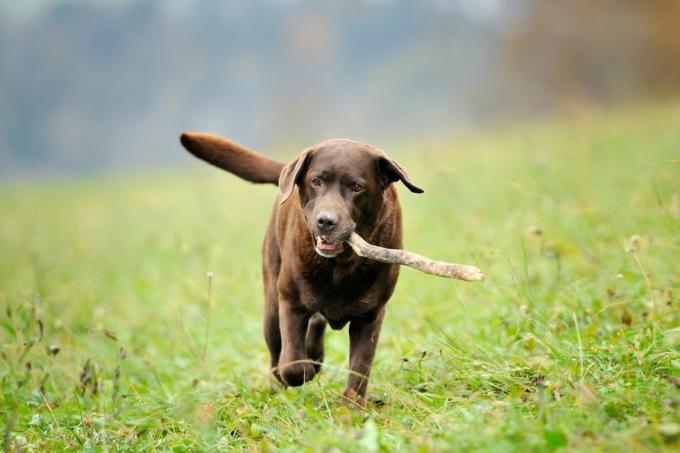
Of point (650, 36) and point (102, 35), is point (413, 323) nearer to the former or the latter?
point (650, 36)

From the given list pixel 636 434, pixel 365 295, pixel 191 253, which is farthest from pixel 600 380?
pixel 191 253

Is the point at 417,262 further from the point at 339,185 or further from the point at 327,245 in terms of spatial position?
the point at 339,185

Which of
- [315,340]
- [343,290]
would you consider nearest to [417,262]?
[343,290]

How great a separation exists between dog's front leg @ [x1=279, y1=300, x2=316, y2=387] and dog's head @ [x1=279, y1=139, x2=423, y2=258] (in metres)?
0.49

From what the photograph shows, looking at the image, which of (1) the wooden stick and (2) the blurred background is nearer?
(1) the wooden stick

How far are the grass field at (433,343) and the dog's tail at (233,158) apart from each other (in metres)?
1.24

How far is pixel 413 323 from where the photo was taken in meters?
5.42

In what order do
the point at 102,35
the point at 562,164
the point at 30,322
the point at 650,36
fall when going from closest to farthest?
the point at 30,322, the point at 562,164, the point at 650,36, the point at 102,35

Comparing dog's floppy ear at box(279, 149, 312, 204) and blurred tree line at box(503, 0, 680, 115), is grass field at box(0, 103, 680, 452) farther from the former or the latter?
blurred tree line at box(503, 0, 680, 115)

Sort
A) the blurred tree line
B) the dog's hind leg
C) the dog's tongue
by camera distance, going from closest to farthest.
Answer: the dog's tongue
the dog's hind leg
the blurred tree line

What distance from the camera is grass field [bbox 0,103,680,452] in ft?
9.77

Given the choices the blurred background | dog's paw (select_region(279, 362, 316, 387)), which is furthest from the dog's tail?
the blurred background

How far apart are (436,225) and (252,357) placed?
4.08m

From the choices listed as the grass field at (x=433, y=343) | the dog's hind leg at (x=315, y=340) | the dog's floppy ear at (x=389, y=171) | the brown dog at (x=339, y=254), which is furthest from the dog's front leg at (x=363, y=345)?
the dog's floppy ear at (x=389, y=171)
